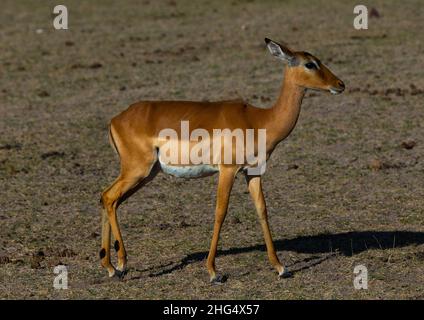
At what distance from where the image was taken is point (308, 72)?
418 inches

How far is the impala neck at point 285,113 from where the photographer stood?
10578mm

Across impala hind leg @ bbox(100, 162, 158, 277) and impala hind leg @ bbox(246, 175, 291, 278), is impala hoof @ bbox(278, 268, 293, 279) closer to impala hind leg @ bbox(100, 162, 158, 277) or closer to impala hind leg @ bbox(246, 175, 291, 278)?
impala hind leg @ bbox(246, 175, 291, 278)

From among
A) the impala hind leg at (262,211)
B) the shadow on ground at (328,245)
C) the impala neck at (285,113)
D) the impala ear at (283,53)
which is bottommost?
the shadow on ground at (328,245)

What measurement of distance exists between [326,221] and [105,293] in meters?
3.73

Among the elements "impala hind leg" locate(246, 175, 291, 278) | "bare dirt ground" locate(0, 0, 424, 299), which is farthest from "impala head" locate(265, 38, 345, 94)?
"bare dirt ground" locate(0, 0, 424, 299)

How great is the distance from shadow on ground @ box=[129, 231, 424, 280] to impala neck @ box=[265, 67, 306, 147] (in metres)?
1.43

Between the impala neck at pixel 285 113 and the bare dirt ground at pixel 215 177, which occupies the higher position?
the impala neck at pixel 285 113

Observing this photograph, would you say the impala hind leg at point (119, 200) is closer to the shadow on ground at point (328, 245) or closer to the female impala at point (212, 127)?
the female impala at point (212, 127)

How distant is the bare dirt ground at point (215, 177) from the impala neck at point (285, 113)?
4.67ft

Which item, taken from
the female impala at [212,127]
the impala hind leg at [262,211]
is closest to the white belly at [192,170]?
→ the female impala at [212,127]

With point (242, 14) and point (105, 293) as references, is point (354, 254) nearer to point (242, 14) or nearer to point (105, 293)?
point (105, 293)

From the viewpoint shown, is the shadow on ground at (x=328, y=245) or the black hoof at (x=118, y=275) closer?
the black hoof at (x=118, y=275)

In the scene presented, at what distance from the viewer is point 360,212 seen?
43.9ft

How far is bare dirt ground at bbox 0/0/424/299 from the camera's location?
10.8m
